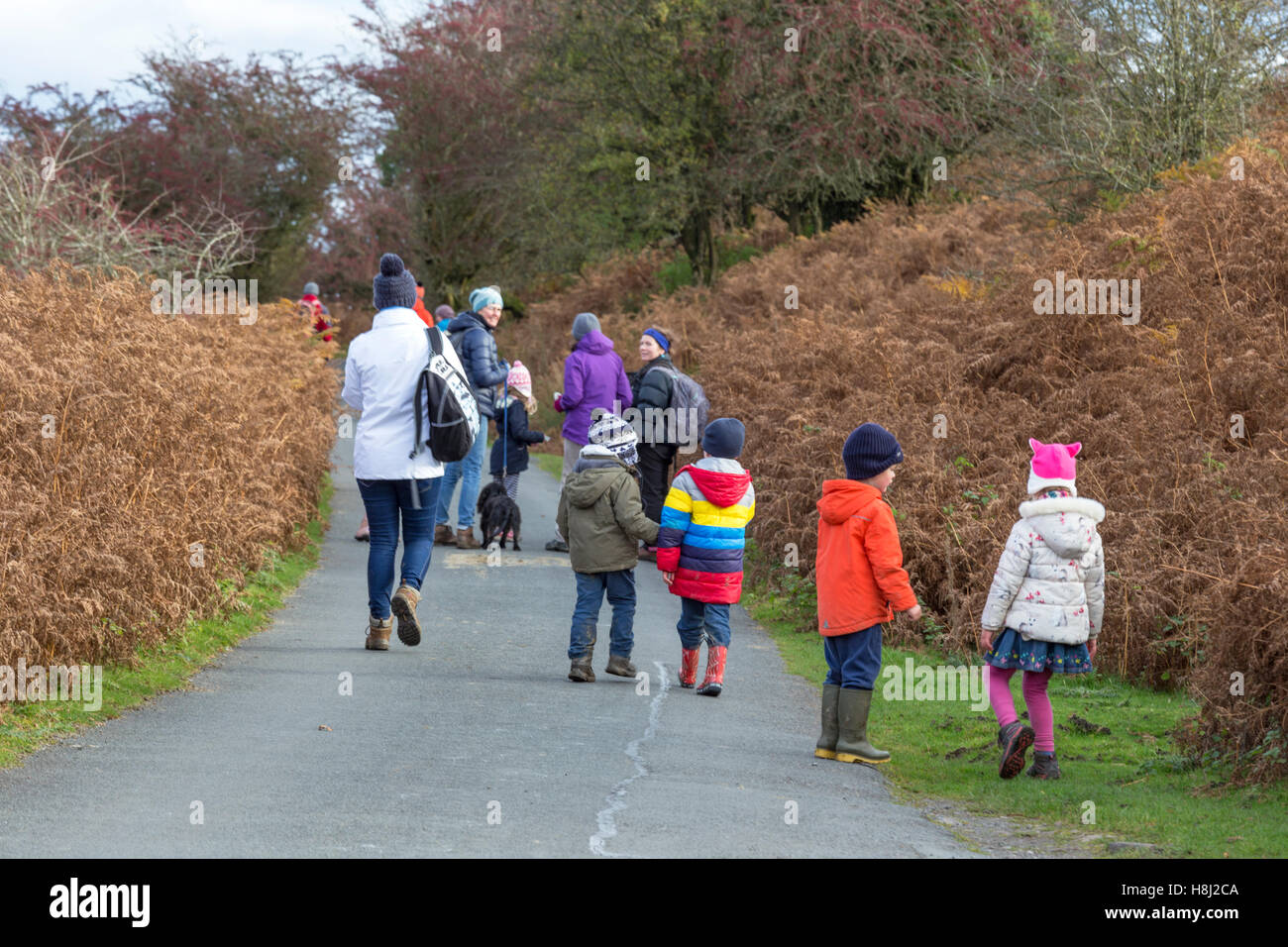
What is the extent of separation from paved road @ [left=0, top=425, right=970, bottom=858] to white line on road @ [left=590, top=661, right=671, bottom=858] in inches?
0.6

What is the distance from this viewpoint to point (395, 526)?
9.73 meters

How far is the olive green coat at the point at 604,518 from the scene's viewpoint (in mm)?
9125

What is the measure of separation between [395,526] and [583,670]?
5.42 feet

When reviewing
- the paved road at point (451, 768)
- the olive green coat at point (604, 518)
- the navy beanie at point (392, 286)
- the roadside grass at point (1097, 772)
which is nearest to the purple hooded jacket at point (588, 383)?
the paved road at point (451, 768)

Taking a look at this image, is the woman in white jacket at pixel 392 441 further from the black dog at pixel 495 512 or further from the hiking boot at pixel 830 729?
the black dog at pixel 495 512

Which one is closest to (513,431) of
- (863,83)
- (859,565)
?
(859,565)

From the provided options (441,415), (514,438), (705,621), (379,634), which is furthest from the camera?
(514,438)

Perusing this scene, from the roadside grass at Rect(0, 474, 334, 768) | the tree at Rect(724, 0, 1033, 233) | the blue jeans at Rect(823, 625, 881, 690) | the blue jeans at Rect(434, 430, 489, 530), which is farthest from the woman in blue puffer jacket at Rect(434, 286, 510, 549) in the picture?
the tree at Rect(724, 0, 1033, 233)

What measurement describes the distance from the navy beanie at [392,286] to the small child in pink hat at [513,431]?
439 centimetres

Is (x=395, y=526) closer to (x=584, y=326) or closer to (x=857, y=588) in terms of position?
(x=857, y=588)

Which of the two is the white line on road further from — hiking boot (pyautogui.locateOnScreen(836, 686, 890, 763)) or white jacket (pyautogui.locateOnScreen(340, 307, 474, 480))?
A: white jacket (pyautogui.locateOnScreen(340, 307, 474, 480))

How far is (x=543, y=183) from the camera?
31422 millimetres
